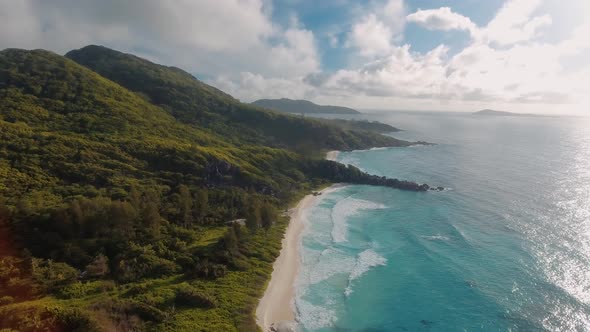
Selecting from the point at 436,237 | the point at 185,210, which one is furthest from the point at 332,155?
the point at 185,210

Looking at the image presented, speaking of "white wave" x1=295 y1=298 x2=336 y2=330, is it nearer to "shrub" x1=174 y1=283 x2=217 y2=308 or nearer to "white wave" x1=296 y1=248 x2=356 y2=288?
"white wave" x1=296 y1=248 x2=356 y2=288

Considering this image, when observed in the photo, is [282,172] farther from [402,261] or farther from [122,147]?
[402,261]

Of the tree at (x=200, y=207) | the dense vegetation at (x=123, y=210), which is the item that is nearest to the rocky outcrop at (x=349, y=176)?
the dense vegetation at (x=123, y=210)

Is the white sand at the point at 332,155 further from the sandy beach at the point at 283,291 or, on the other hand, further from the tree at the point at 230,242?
the tree at the point at 230,242

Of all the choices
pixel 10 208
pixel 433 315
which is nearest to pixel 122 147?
pixel 10 208

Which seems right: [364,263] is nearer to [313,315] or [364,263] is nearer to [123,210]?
[313,315]

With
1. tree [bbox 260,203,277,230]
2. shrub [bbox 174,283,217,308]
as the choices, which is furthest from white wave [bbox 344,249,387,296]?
shrub [bbox 174,283,217,308]

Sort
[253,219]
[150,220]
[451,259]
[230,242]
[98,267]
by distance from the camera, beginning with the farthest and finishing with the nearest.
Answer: [253,219], [451,259], [150,220], [230,242], [98,267]
